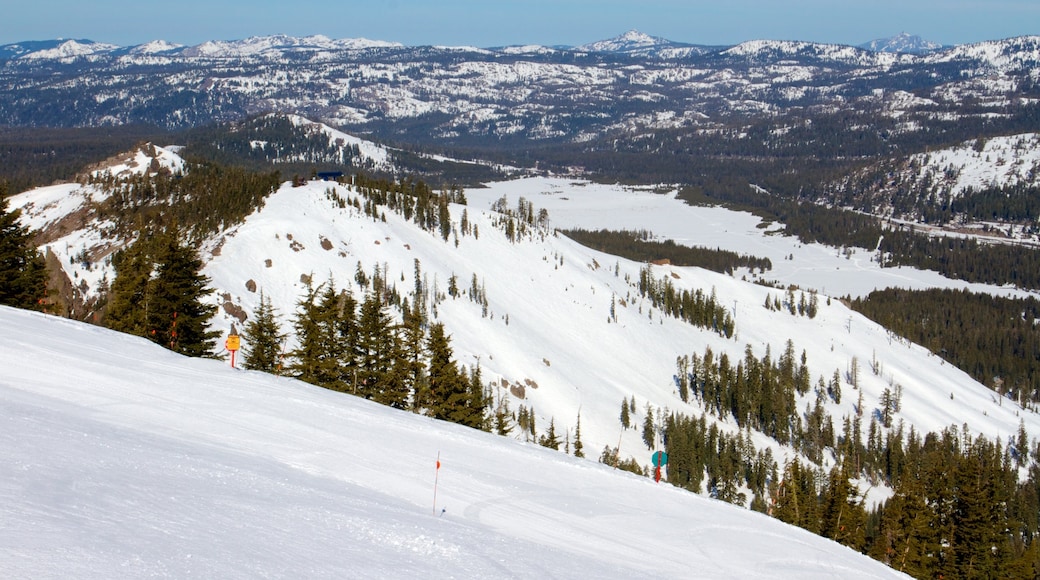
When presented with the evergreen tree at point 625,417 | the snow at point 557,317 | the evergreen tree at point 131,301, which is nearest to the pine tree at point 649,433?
the snow at point 557,317

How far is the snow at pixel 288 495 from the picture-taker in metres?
10.4

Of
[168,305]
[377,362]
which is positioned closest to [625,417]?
[377,362]

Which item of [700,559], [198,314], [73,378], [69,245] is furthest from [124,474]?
[69,245]

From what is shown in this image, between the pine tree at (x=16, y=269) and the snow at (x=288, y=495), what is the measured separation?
15.8m

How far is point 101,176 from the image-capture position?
137750 mm

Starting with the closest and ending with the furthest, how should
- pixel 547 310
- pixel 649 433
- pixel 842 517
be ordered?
pixel 842 517 < pixel 649 433 < pixel 547 310

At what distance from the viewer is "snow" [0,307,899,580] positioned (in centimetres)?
1038

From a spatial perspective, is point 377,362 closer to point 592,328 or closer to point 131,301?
point 131,301

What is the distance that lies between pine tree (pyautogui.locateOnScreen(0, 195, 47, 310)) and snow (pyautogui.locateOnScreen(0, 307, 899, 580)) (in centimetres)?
1583

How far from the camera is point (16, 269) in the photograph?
4066 centimetres

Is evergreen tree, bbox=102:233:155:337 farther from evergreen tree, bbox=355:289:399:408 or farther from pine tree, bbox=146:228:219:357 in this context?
evergreen tree, bbox=355:289:399:408

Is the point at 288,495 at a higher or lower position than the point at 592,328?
lower

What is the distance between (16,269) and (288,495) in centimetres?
3649

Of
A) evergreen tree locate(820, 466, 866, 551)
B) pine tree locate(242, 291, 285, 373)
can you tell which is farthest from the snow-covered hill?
evergreen tree locate(820, 466, 866, 551)
